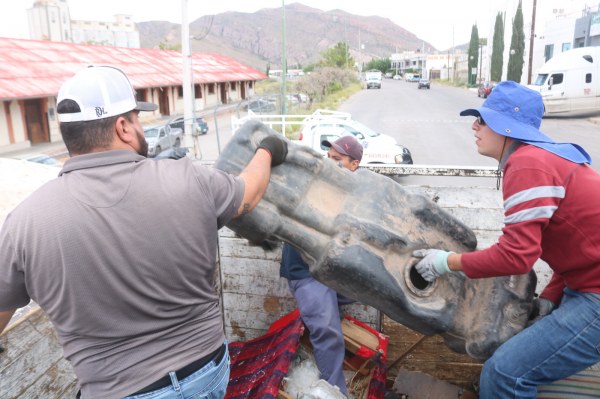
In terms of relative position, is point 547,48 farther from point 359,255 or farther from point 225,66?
point 359,255

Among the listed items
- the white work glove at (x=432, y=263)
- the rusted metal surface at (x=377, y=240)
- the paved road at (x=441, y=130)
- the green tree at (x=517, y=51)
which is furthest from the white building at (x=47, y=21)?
the white work glove at (x=432, y=263)

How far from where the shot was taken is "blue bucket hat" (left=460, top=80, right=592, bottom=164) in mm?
2182

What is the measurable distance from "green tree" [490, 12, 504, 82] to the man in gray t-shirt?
170ft

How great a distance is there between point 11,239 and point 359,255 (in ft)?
4.47

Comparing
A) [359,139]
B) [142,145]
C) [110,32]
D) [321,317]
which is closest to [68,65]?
[359,139]

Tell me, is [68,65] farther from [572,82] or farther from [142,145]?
[142,145]

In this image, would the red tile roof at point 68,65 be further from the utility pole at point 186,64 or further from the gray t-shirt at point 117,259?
the gray t-shirt at point 117,259

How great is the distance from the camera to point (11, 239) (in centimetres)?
160

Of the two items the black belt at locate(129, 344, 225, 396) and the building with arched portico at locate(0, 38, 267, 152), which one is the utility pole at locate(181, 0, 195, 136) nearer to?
the building with arched portico at locate(0, 38, 267, 152)

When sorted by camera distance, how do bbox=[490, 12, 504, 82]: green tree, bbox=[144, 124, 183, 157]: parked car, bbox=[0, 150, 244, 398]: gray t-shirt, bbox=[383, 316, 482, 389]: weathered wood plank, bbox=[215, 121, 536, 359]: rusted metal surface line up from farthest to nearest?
bbox=[490, 12, 504, 82]: green tree
bbox=[144, 124, 183, 157]: parked car
bbox=[383, 316, 482, 389]: weathered wood plank
bbox=[215, 121, 536, 359]: rusted metal surface
bbox=[0, 150, 244, 398]: gray t-shirt

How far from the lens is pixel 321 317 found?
307 cm

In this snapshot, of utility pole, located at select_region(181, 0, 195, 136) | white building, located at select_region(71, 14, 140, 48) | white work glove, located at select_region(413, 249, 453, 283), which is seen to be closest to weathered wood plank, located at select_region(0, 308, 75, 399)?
white work glove, located at select_region(413, 249, 453, 283)

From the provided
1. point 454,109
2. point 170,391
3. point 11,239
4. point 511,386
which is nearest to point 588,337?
point 511,386

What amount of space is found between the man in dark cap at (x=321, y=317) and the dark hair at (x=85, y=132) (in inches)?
60.0
